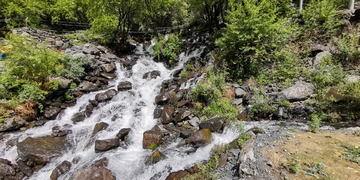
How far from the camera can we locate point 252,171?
3.73 m

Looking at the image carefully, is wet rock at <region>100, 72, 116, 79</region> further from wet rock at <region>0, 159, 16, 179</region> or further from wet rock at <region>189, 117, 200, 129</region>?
wet rock at <region>189, 117, 200, 129</region>

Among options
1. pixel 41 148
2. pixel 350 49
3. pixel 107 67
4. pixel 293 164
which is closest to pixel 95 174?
pixel 41 148

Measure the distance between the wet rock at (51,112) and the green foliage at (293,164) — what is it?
37.3 feet

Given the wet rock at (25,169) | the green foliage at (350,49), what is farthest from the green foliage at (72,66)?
the green foliage at (350,49)

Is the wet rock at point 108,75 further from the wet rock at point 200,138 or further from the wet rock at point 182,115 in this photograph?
the wet rock at point 200,138

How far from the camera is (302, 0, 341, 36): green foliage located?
7.62 meters

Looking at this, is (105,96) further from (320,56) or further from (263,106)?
(320,56)

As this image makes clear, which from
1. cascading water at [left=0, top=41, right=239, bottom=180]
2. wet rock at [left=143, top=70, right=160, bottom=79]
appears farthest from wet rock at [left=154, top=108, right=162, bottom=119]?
wet rock at [left=143, top=70, right=160, bottom=79]

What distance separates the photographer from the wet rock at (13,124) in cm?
725

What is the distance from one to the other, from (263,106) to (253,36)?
3741 mm

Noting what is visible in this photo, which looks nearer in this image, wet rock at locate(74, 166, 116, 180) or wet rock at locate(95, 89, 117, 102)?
wet rock at locate(74, 166, 116, 180)

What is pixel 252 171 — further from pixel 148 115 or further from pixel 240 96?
pixel 148 115

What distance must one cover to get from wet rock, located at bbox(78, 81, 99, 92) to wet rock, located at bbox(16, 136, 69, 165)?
4.11 metres

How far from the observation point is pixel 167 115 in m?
8.34
